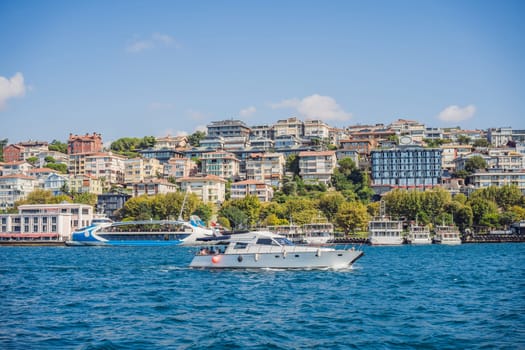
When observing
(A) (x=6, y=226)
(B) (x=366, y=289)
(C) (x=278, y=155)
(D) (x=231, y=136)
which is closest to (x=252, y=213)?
(C) (x=278, y=155)

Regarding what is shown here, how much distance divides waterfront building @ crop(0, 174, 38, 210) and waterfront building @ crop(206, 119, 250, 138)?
5225 cm

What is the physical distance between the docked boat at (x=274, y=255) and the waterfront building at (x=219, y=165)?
335ft

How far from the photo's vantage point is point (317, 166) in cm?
13375

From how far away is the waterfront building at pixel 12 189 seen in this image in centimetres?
13362

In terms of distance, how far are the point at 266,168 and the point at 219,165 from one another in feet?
37.0

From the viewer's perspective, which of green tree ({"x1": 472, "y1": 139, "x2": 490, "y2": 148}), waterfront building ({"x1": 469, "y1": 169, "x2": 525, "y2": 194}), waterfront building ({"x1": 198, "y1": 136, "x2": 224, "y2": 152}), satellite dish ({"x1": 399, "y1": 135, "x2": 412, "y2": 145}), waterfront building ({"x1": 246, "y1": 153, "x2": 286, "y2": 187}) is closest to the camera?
waterfront building ({"x1": 469, "y1": 169, "x2": 525, "y2": 194})

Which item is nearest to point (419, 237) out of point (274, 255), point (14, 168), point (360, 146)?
point (360, 146)

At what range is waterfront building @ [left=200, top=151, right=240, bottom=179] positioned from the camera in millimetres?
141750

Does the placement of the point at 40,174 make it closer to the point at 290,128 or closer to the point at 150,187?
the point at 150,187

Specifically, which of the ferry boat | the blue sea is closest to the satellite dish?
the ferry boat

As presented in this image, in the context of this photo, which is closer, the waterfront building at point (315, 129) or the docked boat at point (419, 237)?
the docked boat at point (419, 237)

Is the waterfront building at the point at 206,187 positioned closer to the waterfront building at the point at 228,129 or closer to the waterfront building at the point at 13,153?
the waterfront building at the point at 228,129

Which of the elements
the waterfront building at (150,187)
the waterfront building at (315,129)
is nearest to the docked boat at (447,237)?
the waterfront building at (150,187)

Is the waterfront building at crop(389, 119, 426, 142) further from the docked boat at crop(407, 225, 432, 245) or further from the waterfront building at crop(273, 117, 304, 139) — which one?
the docked boat at crop(407, 225, 432, 245)
